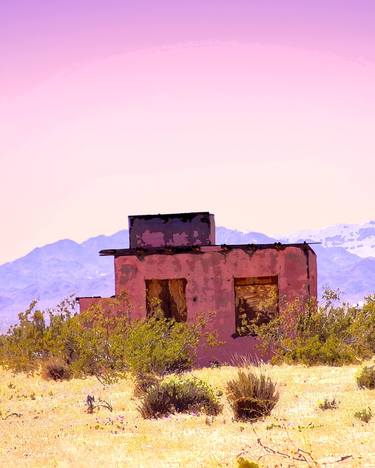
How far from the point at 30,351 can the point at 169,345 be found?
6.22m

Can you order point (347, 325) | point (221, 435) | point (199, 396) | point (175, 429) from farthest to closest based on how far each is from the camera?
point (347, 325)
point (199, 396)
point (175, 429)
point (221, 435)

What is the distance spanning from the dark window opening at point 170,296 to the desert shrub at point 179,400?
343 inches

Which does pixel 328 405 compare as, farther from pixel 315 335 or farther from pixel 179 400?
pixel 315 335

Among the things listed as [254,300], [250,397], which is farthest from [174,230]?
[250,397]

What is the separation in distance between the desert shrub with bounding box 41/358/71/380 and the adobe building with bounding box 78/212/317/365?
2.26 meters

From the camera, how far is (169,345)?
→ 801 inches

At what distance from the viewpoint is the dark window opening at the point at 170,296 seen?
75.6 feet

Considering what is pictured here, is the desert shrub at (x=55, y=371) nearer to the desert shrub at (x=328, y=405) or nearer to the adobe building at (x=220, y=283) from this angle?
the adobe building at (x=220, y=283)

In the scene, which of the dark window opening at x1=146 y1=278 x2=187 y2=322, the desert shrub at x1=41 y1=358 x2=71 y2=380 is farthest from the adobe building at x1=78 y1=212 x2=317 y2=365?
the desert shrub at x1=41 y1=358 x2=71 y2=380

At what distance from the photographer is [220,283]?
75.0 ft

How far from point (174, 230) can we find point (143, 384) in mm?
10616

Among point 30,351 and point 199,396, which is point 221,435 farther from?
point 30,351

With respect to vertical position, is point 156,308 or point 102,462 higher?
point 156,308

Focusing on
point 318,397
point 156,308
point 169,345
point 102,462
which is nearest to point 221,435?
point 102,462
